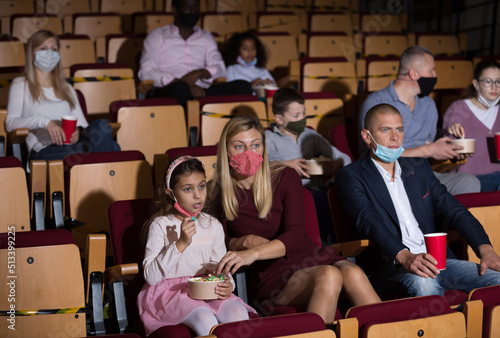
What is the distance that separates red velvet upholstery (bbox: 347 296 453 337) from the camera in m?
1.57

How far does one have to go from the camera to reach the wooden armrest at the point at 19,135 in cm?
269

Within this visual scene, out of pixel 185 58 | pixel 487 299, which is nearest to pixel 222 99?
pixel 185 58

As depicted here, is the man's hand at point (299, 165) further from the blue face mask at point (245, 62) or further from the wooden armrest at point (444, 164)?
the blue face mask at point (245, 62)

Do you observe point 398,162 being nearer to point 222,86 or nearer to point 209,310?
point 209,310

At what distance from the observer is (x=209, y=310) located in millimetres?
1757

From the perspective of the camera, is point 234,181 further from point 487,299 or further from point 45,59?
point 45,59

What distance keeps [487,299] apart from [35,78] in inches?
81.7

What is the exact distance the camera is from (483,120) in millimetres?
2879

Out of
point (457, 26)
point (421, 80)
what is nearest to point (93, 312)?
point (421, 80)

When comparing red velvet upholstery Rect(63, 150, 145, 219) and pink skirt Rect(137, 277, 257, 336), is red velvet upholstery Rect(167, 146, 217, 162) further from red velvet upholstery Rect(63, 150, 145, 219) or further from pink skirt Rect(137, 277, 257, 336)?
pink skirt Rect(137, 277, 257, 336)

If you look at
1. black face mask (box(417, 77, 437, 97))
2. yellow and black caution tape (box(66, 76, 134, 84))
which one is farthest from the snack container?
yellow and black caution tape (box(66, 76, 134, 84))

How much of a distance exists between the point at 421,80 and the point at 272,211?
3.48ft

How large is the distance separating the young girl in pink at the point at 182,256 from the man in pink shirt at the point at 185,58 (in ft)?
5.37

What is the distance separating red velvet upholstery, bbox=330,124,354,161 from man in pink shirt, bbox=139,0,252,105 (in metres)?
0.79
